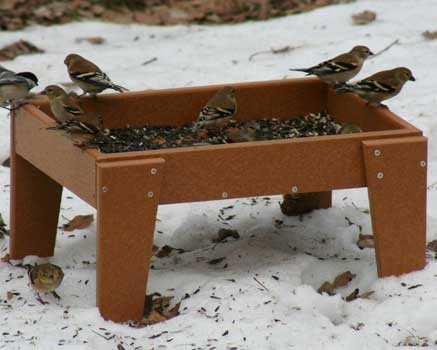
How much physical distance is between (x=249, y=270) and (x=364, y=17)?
5485 millimetres

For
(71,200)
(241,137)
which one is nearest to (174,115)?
(241,137)

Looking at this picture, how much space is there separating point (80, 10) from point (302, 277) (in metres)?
6.14

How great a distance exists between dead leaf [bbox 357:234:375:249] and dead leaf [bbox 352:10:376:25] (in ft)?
15.2

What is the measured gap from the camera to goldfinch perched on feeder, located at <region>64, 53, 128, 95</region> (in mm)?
6341

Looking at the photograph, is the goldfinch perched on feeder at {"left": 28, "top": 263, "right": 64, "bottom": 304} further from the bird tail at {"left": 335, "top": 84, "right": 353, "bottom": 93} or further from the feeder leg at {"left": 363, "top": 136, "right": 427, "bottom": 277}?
the bird tail at {"left": 335, "top": 84, "right": 353, "bottom": 93}

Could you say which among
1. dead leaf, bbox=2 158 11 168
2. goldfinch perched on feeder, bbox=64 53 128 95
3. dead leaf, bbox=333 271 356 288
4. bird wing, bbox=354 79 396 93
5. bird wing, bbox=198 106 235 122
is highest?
goldfinch perched on feeder, bbox=64 53 128 95

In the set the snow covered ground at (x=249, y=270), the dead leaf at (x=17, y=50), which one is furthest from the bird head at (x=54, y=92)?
the dead leaf at (x=17, y=50)

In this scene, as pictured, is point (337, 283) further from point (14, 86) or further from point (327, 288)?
point (14, 86)

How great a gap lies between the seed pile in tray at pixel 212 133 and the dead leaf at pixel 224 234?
68 cm

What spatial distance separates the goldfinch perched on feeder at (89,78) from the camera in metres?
6.34

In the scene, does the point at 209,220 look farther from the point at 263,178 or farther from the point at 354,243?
the point at 263,178

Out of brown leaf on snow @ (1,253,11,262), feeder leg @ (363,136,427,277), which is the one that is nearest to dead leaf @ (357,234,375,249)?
feeder leg @ (363,136,427,277)

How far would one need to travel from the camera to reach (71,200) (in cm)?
723

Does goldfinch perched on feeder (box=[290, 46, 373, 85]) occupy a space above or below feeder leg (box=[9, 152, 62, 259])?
above
